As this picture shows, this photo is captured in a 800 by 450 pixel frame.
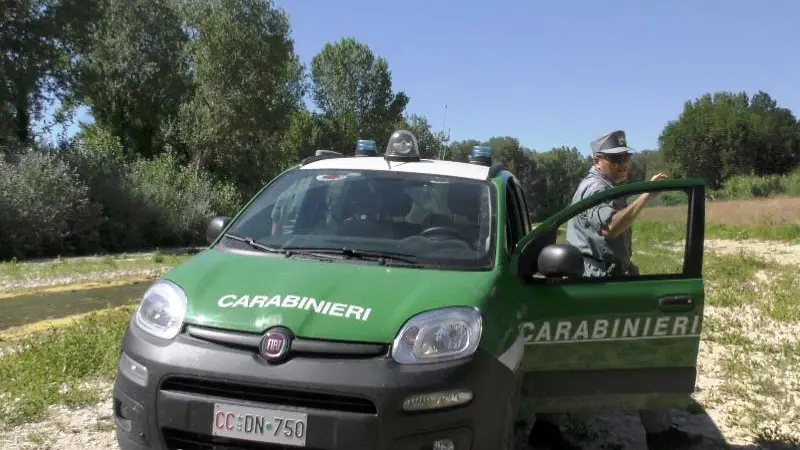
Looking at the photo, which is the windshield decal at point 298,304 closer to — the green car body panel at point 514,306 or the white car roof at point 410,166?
the green car body panel at point 514,306

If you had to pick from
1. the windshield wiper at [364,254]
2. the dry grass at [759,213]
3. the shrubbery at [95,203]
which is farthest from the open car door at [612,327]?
the dry grass at [759,213]

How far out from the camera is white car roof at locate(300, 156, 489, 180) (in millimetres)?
4746

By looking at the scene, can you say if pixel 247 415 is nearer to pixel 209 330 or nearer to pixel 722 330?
pixel 209 330

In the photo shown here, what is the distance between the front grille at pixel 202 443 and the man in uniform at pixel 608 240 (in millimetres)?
2166

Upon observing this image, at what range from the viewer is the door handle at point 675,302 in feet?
13.3

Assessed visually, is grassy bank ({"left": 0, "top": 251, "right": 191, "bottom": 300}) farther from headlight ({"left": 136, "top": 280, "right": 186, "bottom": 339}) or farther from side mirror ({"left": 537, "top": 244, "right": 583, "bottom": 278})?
side mirror ({"left": 537, "top": 244, "right": 583, "bottom": 278})

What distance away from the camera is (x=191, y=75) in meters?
43.7

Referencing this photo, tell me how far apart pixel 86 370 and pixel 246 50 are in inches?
1561

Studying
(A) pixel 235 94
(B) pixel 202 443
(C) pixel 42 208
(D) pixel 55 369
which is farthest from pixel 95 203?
(B) pixel 202 443

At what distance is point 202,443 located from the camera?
3.24 m

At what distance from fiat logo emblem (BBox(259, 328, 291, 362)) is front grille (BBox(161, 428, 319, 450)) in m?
0.36

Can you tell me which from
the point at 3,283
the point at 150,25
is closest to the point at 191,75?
the point at 150,25

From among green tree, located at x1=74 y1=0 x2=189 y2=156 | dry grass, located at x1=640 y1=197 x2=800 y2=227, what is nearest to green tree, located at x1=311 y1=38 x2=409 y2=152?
green tree, located at x1=74 y1=0 x2=189 y2=156

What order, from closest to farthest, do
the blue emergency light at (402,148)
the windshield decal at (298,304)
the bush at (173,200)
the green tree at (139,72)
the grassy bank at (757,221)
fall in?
the windshield decal at (298,304), the blue emergency light at (402,148), the grassy bank at (757,221), the bush at (173,200), the green tree at (139,72)
